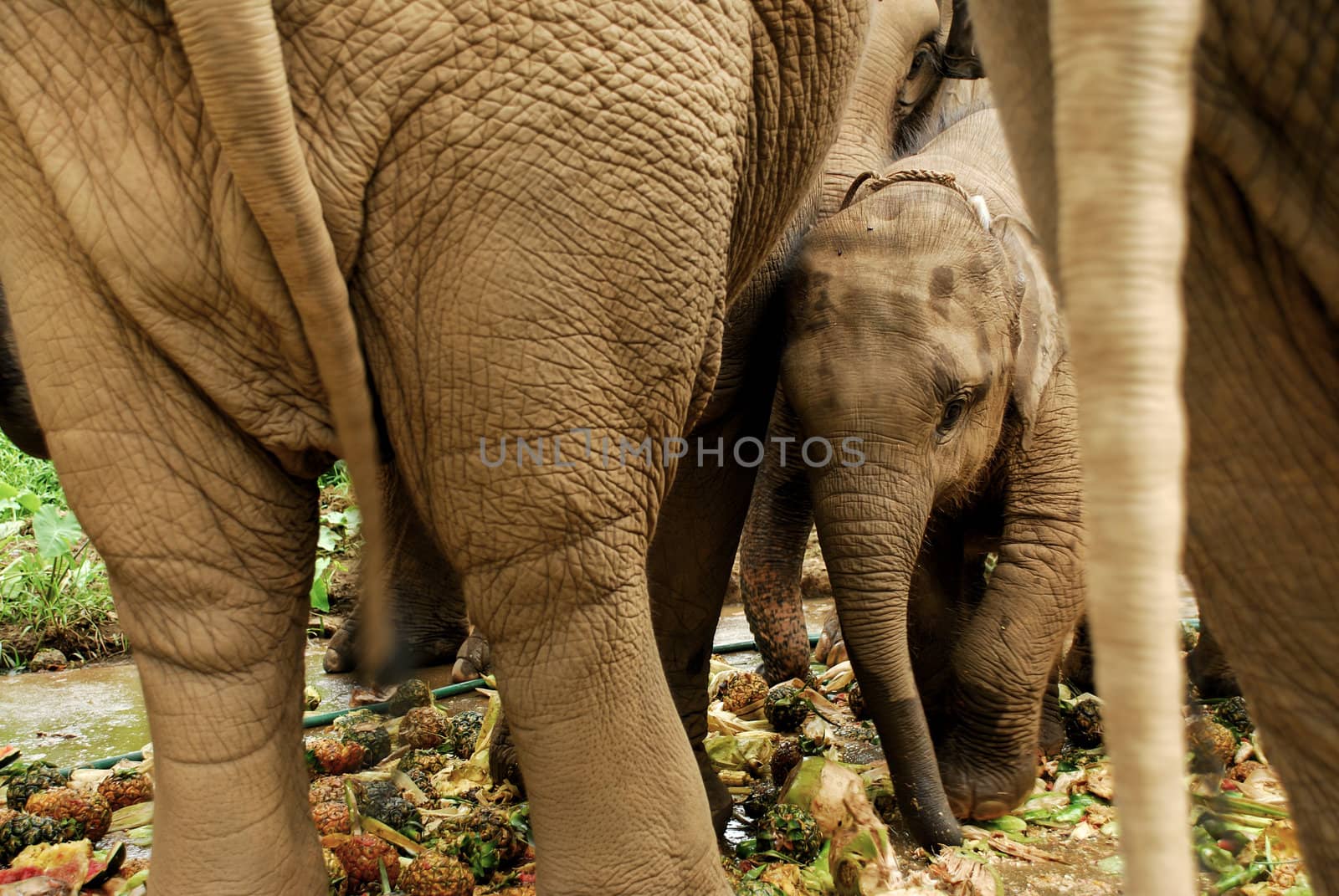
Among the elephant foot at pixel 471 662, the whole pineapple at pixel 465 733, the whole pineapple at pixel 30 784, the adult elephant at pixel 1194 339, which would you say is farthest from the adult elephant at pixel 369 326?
the elephant foot at pixel 471 662

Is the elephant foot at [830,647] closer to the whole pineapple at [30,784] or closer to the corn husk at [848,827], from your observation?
the corn husk at [848,827]

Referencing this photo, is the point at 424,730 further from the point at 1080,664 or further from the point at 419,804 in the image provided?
the point at 1080,664

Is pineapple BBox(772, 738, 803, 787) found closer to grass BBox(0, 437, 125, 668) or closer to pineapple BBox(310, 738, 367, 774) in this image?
pineapple BBox(310, 738, 367, 774)

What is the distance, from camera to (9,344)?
6.85 ft

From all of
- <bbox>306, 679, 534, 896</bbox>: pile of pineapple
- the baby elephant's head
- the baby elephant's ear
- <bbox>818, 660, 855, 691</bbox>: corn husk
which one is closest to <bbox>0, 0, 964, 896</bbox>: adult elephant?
<bbox>306, 679, 534, 896</bbox>: pile of pineapple

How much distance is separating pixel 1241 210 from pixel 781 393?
2111mm

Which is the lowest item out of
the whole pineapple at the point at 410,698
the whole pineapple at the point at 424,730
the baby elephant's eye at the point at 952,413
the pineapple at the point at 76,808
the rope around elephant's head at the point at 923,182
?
the pineapple at the point at 76,808

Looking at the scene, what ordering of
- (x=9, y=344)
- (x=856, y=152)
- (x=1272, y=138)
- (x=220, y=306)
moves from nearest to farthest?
(x=1272, y=138)
(x=220, y=306)
(x=9, y=344)
(x=856, y=152)

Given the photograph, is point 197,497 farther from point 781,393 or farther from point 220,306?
point 781,393

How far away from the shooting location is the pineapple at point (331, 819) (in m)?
2.44

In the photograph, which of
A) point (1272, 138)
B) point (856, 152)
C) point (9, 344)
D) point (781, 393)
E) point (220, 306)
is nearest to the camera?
point (1272, 138)

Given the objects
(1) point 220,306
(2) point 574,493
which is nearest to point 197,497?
(1) point 220,306

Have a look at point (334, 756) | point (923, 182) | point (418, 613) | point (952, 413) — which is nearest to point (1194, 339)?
point (952, 413)

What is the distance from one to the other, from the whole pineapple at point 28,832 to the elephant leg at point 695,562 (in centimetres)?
127
